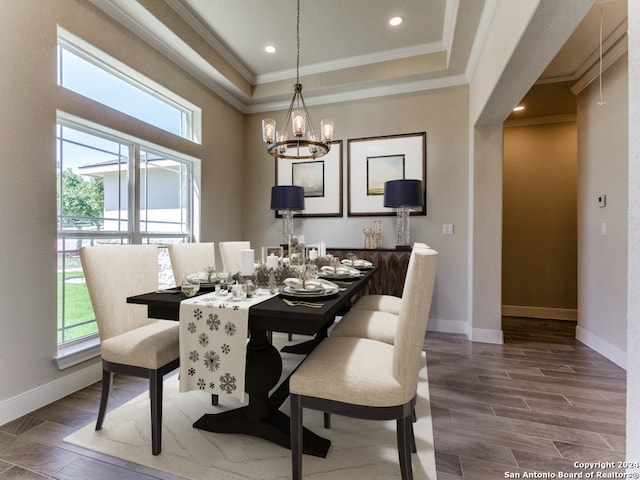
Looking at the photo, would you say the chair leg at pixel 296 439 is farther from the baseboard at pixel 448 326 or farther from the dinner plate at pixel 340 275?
the baseboard at pixel 448 326

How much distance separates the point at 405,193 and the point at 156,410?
290cm

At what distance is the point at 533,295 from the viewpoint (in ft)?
14.3

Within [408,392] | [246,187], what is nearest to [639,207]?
[408,392]

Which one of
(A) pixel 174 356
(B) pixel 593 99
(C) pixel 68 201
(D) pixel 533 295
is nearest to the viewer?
(A) pixel 174 356

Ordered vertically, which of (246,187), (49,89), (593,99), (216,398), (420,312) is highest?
(593,99)

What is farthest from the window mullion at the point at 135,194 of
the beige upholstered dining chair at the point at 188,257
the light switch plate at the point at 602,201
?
the light switch plate at the point at 602,201

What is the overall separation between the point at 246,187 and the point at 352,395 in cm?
373

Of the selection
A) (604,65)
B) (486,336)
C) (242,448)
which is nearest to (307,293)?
(242,448)

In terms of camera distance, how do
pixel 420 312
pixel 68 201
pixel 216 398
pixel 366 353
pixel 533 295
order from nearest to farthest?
1. pixel 420 312
2. pixel 366 353
3. pixel 216 398
4. pixel 68 201
5. pixel 533 295

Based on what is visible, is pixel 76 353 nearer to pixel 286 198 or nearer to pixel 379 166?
pixel 286 198

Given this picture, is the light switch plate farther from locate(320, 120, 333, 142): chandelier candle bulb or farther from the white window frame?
the white window frame

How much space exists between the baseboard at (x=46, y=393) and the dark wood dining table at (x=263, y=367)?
114cm

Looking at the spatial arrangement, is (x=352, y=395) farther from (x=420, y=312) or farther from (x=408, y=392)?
(x=420, y=312)

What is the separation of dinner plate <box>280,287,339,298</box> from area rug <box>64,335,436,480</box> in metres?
0.82
